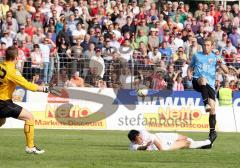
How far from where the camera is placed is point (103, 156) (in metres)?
15.0

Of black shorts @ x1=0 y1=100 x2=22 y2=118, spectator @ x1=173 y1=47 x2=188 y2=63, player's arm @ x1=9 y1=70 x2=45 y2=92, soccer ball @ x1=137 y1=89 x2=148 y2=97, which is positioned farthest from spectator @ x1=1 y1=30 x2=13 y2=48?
player's arm @ x1=9 y1=70 x2=45 y2=92

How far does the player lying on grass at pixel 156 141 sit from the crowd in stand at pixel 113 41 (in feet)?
35.2

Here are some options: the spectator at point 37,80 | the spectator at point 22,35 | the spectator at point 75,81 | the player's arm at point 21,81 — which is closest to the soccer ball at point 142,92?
the spectator at point 75,81

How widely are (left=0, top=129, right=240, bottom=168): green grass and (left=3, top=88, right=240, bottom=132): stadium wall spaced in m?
6.26

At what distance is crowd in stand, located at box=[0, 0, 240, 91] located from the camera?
90.6ft

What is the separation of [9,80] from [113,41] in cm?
1537

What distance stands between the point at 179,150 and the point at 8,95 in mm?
3845

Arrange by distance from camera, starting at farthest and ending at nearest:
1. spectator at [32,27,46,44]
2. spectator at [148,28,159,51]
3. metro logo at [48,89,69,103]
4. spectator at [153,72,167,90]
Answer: spectator at [148,28,159,51]
spectator at [32,27,46,44]
spectator at [153,72,167,90]
metro logo at [48,89,69,103]

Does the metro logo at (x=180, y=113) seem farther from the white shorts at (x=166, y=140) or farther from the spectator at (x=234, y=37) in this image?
the white shorts at (x=166, y=140)

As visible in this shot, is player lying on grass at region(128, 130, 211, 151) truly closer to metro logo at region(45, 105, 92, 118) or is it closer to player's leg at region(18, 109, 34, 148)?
player's leg at region(18, 109, 34, 148)

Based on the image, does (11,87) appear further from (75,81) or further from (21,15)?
(21,15)

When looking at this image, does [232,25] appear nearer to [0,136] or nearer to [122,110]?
[122,110]

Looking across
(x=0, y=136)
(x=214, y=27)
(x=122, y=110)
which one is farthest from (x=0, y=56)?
(x=214, y=27)

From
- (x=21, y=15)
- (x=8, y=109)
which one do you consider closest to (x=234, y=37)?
(x=21, y=15)
